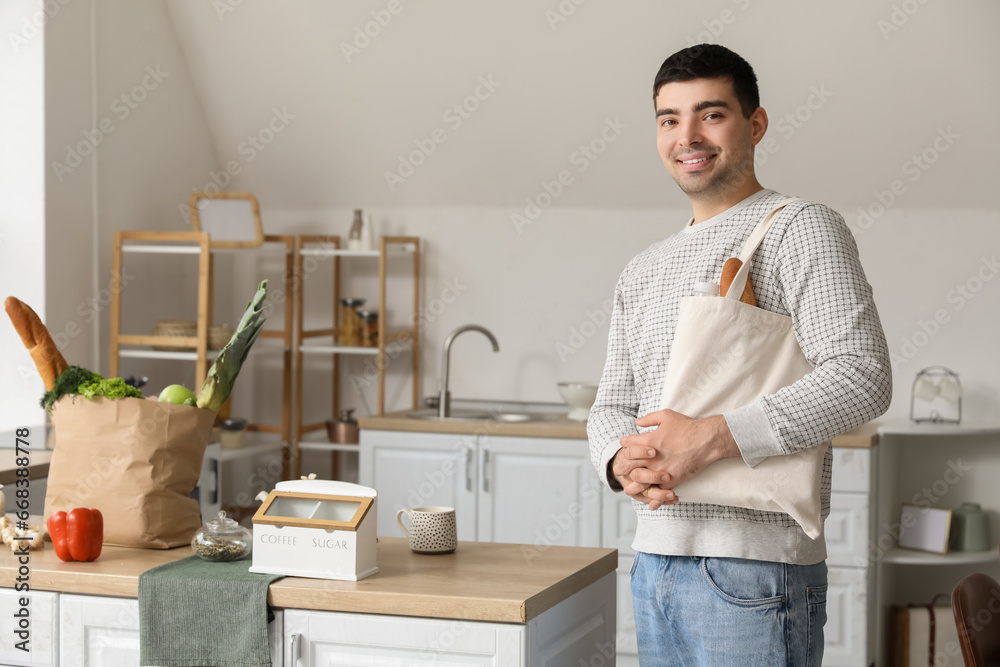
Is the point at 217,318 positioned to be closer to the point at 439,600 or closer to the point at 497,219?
the point at 497,219

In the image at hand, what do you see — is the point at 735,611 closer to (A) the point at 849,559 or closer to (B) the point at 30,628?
(B) the point at 30,628

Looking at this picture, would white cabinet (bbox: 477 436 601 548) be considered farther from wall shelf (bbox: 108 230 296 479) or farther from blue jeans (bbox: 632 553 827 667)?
blue jeans (bbox: 632 553 827 667)

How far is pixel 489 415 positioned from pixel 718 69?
9.07ft

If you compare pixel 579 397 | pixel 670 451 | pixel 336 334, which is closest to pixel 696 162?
pixel 670 451

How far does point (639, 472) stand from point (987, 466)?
2.88 meters

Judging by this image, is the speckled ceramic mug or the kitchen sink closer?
the speckled ceramic mug

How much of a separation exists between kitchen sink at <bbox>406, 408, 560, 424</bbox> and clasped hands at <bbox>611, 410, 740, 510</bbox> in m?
2.47

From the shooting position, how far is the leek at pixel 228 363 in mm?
1867

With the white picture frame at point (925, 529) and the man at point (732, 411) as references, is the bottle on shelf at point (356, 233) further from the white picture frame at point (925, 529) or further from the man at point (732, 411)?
the man at point (732, 411)

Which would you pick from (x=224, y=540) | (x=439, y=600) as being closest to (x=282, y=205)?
(x=224, y=540)

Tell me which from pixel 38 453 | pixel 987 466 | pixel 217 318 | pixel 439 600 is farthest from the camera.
Result: pixel 217 318

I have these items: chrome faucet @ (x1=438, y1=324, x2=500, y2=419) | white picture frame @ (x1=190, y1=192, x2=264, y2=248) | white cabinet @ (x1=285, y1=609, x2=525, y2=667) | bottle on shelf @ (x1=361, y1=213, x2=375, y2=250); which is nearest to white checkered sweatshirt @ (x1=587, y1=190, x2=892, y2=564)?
white cabinet @ (x1=285, y1=609, x2=525, y2=667)

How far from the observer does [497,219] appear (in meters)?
4.19

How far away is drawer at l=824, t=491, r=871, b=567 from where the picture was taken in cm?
327
